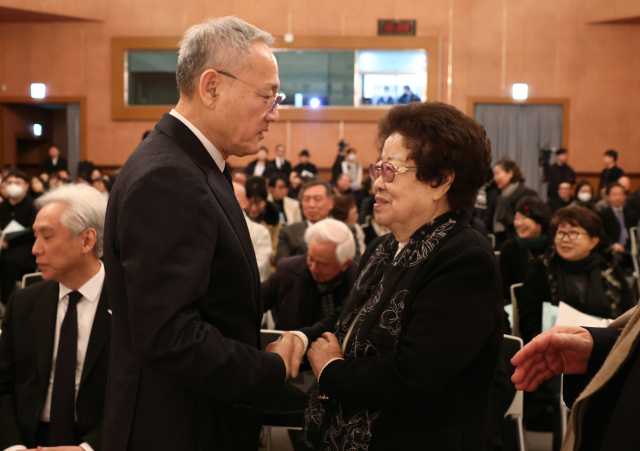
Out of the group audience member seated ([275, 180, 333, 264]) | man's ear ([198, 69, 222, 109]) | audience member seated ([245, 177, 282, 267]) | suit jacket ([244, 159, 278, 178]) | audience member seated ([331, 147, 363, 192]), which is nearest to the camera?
man's ear ([198, 69, 222, 109])

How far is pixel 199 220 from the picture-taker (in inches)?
49.8

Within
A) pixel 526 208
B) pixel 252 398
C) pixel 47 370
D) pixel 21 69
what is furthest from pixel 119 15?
pixel 252 398

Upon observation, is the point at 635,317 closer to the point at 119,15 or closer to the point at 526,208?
the point at 526,208

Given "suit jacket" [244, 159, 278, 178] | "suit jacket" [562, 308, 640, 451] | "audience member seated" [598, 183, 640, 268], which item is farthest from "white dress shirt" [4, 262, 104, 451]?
"suit jacket" [244, 159, 278, 178]

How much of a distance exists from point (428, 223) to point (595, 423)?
0.64 meters

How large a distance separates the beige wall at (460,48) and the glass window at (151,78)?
51 centimetres

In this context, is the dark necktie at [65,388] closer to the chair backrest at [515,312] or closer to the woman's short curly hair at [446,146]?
the woman's short curly hair at [446,146]

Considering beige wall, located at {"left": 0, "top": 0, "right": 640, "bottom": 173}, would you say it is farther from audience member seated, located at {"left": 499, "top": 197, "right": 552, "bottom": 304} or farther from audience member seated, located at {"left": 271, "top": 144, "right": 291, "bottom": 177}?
audience member seated, located at {"left": 499, "top": 197, "right": 552, "bottom": 304}

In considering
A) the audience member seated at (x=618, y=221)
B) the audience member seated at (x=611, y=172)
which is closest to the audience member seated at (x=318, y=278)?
the audience member seated at (x=618, y=221)

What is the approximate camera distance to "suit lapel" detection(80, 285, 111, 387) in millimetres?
2023

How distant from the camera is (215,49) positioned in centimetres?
144

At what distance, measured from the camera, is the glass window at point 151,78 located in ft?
45.1

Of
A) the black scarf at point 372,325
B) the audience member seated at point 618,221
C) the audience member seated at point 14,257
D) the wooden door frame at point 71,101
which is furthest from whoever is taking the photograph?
the wooden door frame at point 71,101

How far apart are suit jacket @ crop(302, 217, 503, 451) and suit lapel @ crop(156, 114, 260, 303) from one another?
385 millimetres
